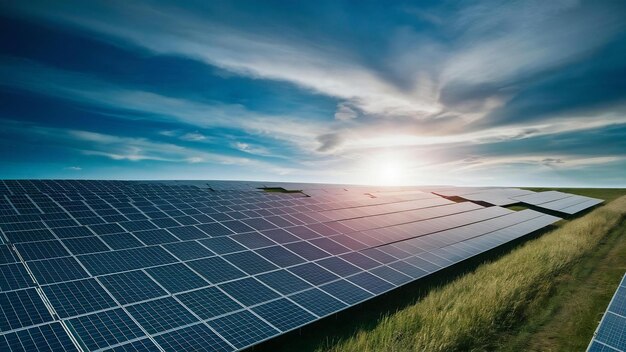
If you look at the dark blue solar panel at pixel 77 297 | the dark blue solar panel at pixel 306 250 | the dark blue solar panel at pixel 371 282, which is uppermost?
the dark blue solar panel at pixel 306 250

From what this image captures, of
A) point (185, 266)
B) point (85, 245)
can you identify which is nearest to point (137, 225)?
point (85, 245)

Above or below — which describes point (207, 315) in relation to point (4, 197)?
below

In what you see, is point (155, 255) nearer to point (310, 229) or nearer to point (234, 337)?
point (234, 337)

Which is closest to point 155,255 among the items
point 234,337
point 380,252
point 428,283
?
point 234,337

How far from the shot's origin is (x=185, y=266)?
12.0 meters

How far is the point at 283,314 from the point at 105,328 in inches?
180

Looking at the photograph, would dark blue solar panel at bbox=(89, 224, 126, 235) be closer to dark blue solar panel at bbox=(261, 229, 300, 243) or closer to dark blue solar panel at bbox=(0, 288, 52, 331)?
dark blue solar panel at bbox=(0, 288, 52, 331)

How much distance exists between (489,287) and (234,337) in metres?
10.7

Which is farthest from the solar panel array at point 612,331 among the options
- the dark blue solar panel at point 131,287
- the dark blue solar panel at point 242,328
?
the dark blue solar panel at point 131,287

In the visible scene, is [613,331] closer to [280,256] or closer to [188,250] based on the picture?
[280,256]

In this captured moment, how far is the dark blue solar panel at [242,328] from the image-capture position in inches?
333

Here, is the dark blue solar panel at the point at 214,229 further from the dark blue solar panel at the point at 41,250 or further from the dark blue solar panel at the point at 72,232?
the dark blue solar panel at the point at 41,250

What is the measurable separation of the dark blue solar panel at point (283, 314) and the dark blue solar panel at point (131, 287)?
10.1 ft

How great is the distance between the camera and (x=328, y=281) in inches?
497
